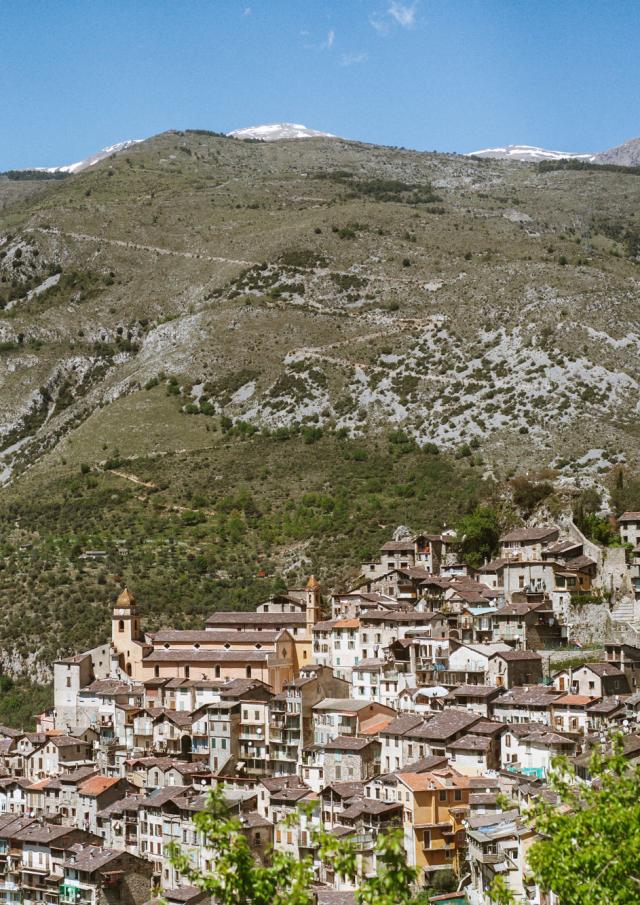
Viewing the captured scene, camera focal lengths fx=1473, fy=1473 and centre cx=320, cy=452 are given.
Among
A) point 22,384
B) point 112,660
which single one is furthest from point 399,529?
point 22,384

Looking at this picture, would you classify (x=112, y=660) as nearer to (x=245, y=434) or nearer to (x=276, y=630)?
(x=276, y=630)

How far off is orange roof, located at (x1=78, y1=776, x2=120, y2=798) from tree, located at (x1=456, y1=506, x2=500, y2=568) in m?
24.0

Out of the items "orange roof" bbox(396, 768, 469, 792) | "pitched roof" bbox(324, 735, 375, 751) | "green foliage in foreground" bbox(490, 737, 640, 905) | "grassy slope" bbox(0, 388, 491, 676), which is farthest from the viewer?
"grassy slope" bbox(0, 388, 491, 676)

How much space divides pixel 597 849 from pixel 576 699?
105 ft

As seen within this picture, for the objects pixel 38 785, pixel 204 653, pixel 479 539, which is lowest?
pixel 38 785

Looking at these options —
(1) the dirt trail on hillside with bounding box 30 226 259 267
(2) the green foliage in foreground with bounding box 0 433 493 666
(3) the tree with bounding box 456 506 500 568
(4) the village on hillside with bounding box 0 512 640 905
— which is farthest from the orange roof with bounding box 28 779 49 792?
(1) the dirt trail on hillside with bounding box 30 226 259 267

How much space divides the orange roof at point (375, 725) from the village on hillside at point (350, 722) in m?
0.15

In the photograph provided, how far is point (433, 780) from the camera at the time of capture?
56375mm

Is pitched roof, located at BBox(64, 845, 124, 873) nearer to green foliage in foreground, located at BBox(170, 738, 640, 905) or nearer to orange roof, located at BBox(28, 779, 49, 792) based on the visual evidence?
orange roof, located at BBox(28, 779, 49, 792)

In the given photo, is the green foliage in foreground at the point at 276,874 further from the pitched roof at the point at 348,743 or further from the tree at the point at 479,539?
the tree at the point at 479,539

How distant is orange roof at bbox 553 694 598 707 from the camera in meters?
60.4

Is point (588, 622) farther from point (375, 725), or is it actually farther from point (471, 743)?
point (471, 743)

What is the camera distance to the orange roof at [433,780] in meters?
56.0

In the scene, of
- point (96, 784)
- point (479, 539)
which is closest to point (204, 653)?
point (96, 784)
